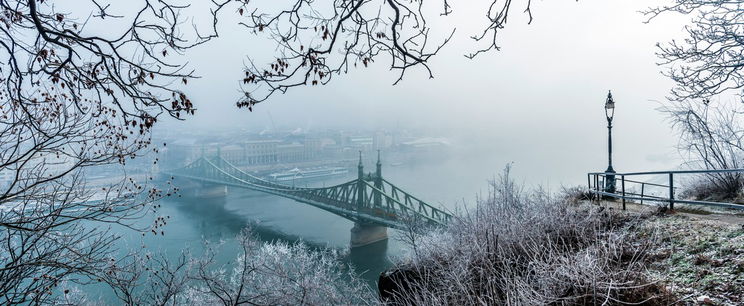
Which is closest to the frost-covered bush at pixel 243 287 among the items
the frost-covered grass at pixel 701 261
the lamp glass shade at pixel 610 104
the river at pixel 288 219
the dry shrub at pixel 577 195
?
the frost-covered grass at pixel 701 261

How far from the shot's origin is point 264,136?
7294 centimetres

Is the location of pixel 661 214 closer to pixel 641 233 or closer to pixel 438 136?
pixel 641 233

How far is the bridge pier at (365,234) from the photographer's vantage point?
85.0 ft

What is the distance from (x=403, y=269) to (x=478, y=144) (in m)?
79.2

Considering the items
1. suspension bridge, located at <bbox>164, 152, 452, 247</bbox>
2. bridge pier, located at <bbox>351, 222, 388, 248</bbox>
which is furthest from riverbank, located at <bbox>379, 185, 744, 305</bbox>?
bridge pier, located at <bbox>351, 222, 388, 248</bbox>

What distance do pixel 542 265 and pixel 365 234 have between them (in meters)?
23.7

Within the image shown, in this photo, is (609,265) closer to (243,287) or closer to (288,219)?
(243,287)

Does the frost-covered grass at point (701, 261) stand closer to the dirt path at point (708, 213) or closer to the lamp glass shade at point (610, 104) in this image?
the dirt path at point (708, 213)

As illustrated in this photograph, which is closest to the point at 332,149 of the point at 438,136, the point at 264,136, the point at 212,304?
the point at 264,136

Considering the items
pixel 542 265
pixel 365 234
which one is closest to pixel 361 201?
pixel 365 234

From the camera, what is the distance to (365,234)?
26.4m

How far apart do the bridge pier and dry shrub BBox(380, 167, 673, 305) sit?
19788mm

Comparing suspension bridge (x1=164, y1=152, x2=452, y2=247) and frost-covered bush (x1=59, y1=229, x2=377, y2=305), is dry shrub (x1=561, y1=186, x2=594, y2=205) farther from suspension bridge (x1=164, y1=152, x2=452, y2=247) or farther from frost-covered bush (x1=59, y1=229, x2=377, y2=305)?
suspension bridge (x1=164, y1=152, x2=452, y2=247)

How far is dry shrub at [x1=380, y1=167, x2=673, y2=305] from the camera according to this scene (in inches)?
106
